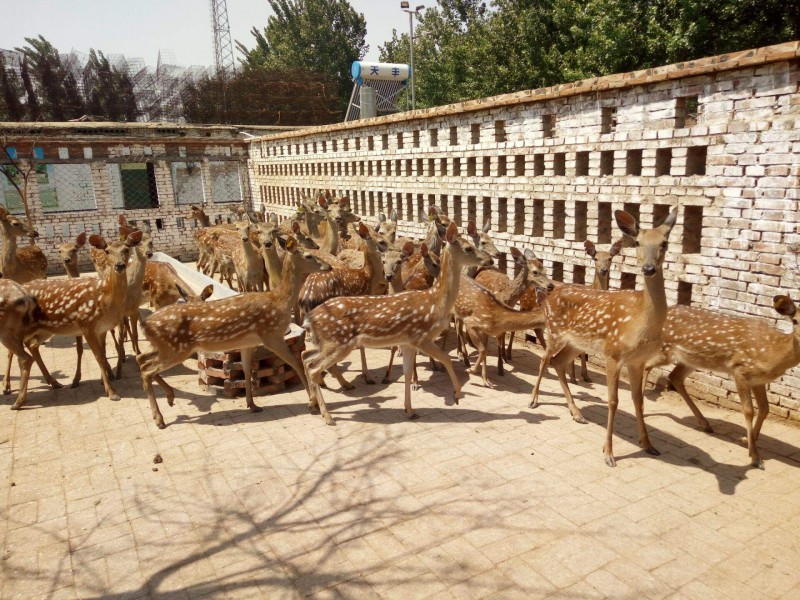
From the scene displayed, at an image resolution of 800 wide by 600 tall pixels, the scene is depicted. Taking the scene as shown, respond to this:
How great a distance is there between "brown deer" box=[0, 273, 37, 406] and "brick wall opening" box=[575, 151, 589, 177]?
26.1 ft

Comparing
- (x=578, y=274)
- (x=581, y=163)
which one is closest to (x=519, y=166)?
(x=581, y=163)

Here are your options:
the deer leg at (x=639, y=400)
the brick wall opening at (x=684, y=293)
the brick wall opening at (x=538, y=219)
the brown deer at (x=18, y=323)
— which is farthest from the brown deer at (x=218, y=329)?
the brick wall opening at (x=684, y=293)

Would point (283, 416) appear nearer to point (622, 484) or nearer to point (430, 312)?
point (430, 312)

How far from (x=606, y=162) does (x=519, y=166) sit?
1.86 m

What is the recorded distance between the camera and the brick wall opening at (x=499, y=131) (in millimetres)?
10141

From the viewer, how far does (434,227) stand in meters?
10.1

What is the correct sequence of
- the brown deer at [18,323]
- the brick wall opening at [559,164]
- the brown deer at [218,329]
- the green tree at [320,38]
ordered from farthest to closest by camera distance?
the green tree at [320,38]
the brick wall opening at [559,164]
the brown deer at [18,323]
the brown deer at [218,329]

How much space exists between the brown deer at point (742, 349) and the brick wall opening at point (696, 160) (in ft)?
6.31

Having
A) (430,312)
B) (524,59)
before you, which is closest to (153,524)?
(430,312)

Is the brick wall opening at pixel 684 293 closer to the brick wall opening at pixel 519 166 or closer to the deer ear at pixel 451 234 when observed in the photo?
the deer ear at pixel 451 234

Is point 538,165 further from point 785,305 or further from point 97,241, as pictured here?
point 97,241

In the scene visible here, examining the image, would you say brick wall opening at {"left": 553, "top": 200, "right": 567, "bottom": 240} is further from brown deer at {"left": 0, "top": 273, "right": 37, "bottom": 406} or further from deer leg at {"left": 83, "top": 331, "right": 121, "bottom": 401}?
brown deer at {"left": 0, "top": 273, "right": 37, "bottom": 406}

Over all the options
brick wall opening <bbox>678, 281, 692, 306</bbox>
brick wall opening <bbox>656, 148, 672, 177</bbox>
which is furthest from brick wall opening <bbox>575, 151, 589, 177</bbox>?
brick wall opening <bbox>678, 281, 692, 306</bbox>

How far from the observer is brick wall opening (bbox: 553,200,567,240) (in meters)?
9.27
